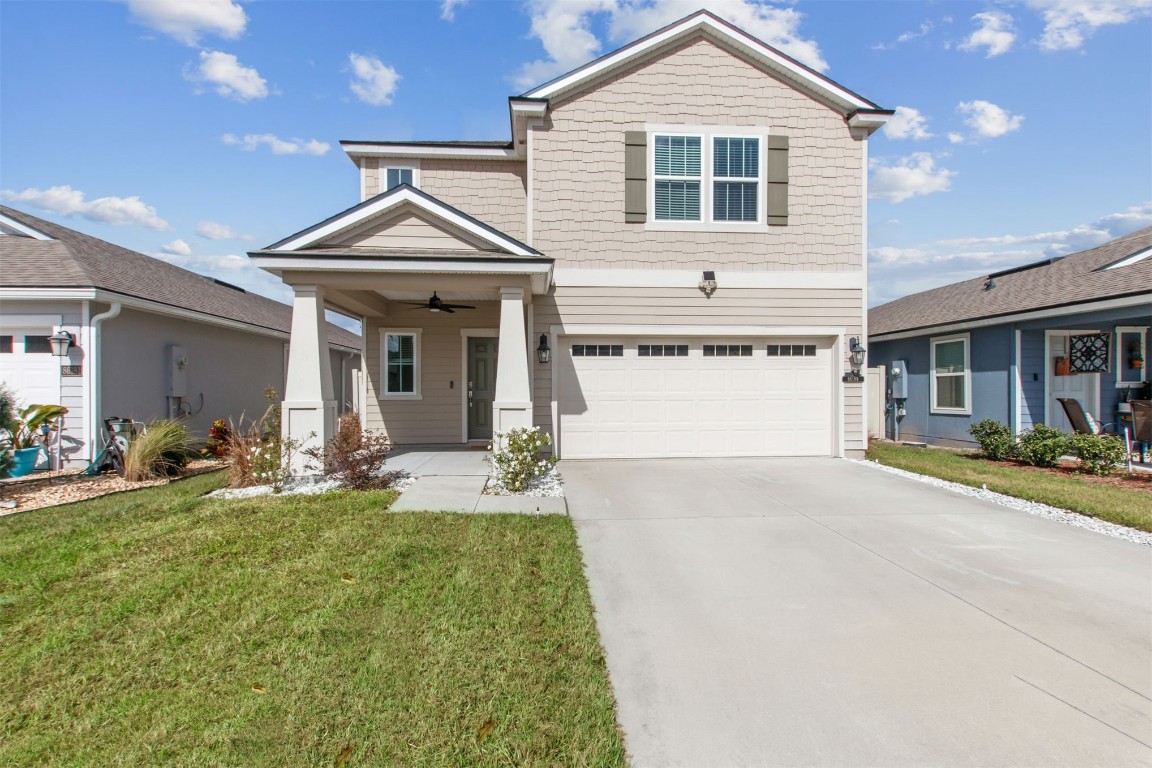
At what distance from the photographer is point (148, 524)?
562 centimetres

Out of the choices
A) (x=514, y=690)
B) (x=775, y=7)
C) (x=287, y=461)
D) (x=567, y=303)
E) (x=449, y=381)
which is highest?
(x=775, y=7)

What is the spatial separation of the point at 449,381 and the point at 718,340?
535 cm

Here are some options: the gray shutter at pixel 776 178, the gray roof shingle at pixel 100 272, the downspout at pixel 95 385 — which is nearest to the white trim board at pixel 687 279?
the gray shutter at pixel 776 178

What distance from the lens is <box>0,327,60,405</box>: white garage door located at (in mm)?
9102

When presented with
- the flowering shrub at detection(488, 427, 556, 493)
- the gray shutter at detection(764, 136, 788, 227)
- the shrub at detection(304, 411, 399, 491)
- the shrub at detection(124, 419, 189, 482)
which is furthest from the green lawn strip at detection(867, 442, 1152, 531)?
the shrub at detection(124, 419, 189, 482)

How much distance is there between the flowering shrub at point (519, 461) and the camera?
23.4 feet

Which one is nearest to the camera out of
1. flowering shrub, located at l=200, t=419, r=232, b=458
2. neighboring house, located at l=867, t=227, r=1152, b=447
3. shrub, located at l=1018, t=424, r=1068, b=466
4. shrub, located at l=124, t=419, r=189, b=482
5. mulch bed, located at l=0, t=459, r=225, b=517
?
mulch bed, located at l=0, t=459, r=225, b=517

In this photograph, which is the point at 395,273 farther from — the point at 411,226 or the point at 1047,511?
the point at 1047,511

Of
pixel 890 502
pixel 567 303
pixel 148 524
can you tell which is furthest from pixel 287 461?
pixel 890 502

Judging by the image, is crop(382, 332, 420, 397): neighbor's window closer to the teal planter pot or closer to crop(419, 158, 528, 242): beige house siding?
crop(419, 158, 528, 242): beige house siding

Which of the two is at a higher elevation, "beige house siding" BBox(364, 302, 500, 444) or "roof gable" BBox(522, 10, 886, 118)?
"roof gable" BBox(522, 10, 886, 118)

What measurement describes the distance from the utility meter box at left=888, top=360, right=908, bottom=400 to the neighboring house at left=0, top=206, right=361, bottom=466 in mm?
13702

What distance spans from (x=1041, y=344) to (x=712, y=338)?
24.0 ft

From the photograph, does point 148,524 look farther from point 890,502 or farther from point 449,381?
point 890,502
